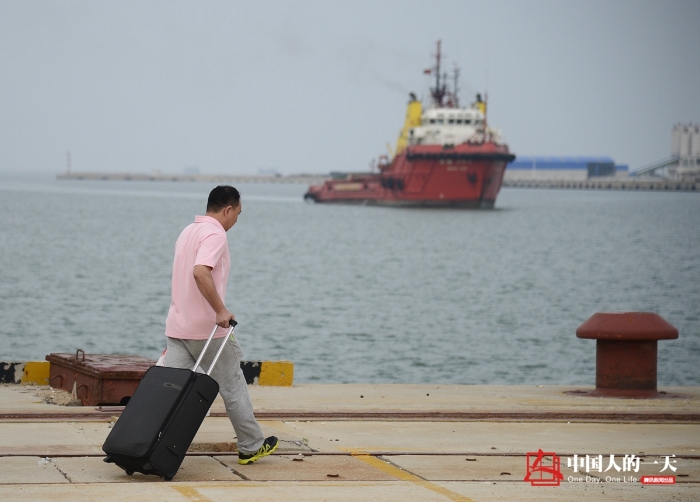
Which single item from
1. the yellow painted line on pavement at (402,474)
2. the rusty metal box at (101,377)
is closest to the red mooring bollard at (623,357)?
the yellow painted line on pavement at (402,474)

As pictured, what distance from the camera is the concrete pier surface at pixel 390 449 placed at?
18.1 ft

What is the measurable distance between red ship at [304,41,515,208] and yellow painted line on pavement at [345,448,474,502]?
75625 millimetres

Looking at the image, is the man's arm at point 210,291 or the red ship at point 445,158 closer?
the man's arm at point 210,291

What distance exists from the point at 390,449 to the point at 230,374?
4.06ft

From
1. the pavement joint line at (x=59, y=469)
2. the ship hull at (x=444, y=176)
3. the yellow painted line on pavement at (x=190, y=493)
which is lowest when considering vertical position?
the yellow painted line on pavement at (x=190, y=493)

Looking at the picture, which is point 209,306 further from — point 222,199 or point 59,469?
point 59,469

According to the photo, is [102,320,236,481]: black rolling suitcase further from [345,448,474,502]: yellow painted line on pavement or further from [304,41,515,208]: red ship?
[304,41,515,208]: red ship

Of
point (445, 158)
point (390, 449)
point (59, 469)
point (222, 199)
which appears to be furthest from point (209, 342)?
point (445, 158)

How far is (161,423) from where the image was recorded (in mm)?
5539

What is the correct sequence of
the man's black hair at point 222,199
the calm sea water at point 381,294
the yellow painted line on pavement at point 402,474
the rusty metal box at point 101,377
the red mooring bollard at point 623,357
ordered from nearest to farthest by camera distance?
the yellow painted line on pavement at point 402,474 < the man's black hair at point 222,199 < the rusty metal box at point 101,377 < the red mooring bollard at point 623,357 < the calm sea water at point 381,294

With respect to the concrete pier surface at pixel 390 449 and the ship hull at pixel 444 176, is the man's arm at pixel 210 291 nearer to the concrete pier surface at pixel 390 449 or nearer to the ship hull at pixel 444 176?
the concrete pier surface at pixel 390 449

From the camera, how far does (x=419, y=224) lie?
75.8 metres

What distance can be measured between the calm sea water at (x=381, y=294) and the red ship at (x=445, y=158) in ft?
26.8

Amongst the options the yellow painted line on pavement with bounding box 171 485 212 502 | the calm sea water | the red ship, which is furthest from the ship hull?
the yellow painted line on pavement with bounding box 171 485 212 502
